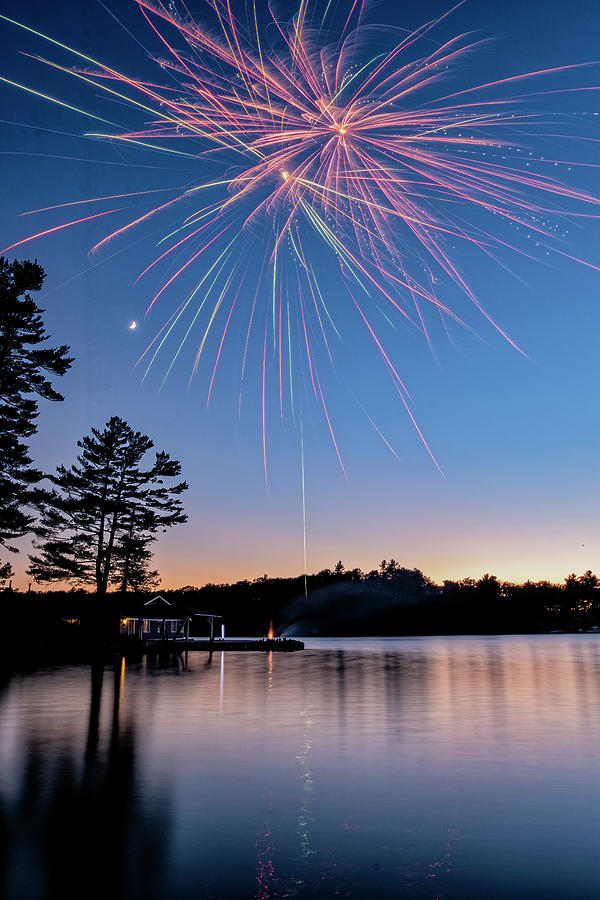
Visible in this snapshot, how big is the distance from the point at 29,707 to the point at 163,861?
19196 mm

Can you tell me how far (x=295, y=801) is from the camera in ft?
40.6

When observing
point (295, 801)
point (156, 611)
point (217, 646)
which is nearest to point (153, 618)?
point (156, 611)

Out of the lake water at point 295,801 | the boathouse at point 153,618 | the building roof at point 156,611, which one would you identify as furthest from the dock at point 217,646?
the lake water at point 295,801

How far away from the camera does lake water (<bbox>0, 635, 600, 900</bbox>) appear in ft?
27.5

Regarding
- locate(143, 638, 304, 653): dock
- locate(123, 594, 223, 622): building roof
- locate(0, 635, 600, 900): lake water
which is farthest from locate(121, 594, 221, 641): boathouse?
locate(0, 635, 600, 900): lake water

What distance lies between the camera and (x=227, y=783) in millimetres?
13992

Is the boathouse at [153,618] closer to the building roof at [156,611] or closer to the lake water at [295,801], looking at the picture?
the building roof at [156,611]

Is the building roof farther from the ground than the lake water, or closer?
farther from the ground

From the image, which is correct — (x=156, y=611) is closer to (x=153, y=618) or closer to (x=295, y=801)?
(x=153, y=618)

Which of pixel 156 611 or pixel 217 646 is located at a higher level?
pixel 156 611

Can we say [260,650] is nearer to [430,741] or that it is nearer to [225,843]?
[430,741]

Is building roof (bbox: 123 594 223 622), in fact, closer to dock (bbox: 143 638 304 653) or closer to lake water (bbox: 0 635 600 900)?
dock (bbox: 143 638 304 653)

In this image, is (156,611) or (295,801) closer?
(295,801)

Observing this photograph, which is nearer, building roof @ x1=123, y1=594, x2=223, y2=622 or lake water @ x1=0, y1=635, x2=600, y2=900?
lake water @ x1=0, y1=635, x2=600, y2=900
